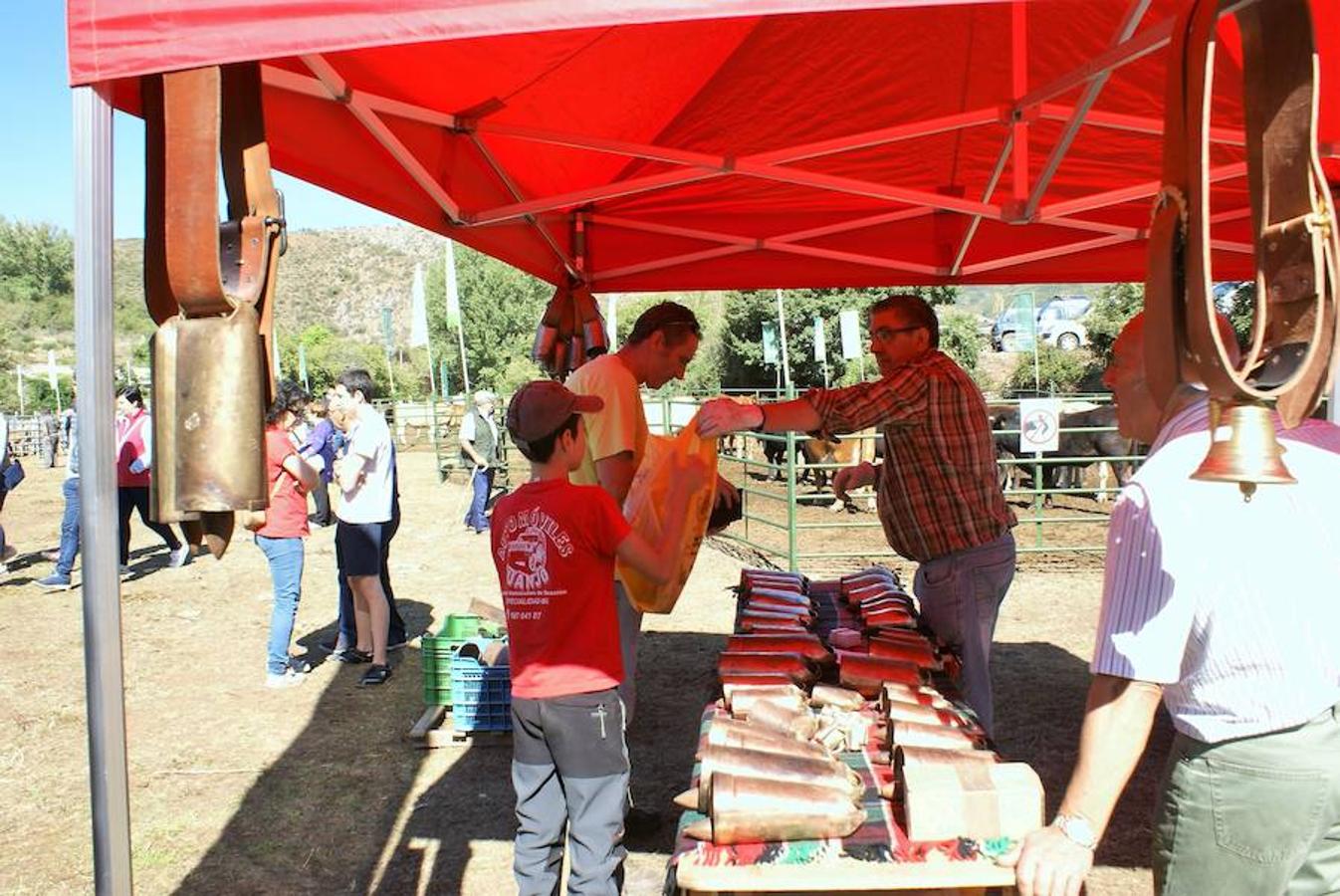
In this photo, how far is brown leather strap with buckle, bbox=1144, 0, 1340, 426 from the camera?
4.13 feet

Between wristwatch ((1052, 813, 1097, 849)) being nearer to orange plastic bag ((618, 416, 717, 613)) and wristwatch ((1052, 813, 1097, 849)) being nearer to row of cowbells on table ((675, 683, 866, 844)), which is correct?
row of cowbells on table ((675, 683, 866, 844))

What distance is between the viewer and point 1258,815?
160 cm

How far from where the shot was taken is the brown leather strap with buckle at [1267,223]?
49.6 inches

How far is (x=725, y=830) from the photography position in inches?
83.8

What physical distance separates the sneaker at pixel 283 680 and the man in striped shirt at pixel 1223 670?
5965mm

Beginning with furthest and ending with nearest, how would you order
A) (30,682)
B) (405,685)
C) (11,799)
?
(30,682)
(405,685)
(11,799)

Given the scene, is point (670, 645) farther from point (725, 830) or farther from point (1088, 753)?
point (1088, 753)

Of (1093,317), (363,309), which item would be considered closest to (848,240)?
(1093,317)

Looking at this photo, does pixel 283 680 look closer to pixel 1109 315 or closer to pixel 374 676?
pixel 374 676

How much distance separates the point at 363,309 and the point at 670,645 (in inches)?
4242

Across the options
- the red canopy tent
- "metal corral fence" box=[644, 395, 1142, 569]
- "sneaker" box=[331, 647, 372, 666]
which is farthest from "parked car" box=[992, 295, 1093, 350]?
"sneaker" box=[331, 647, 372, 666]

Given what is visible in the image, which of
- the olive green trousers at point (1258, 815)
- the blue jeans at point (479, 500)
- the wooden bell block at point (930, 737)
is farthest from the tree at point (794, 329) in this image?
the olive green trousers at point (1258, 815)

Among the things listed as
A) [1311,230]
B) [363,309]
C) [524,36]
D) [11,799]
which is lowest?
[11,799]

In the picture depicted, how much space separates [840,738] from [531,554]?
3.38ft
